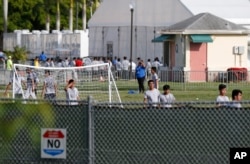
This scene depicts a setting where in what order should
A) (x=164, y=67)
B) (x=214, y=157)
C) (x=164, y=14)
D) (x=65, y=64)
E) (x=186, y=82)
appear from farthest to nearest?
(x=164, y=14) < (x=65, y=64) < (x=164, y=67) < (x=186, y=82) < (x=214, y=157)

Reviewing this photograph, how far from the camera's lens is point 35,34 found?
7669cm

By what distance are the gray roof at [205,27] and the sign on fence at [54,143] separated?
39.0 m

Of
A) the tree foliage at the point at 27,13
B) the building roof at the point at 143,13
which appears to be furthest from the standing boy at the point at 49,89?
the tree foliage at the point at 27,13

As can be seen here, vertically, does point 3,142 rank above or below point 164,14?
below

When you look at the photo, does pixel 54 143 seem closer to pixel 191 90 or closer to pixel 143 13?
pixel 191 90

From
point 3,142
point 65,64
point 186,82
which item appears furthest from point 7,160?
point 65,64

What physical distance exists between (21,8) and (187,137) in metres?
94.6

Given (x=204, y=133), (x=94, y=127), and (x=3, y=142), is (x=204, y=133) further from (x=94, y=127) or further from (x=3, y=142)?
(x=3, y=142)

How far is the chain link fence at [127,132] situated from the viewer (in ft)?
47.0

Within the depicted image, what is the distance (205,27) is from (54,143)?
133 feet

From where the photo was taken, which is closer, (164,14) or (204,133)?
(204,133)

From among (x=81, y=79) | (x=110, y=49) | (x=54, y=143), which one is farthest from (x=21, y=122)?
(x=110, y=49)

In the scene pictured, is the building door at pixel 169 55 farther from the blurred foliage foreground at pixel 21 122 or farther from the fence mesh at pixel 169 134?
the fence mesh at pixel 169 134

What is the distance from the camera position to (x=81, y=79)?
35844mm
